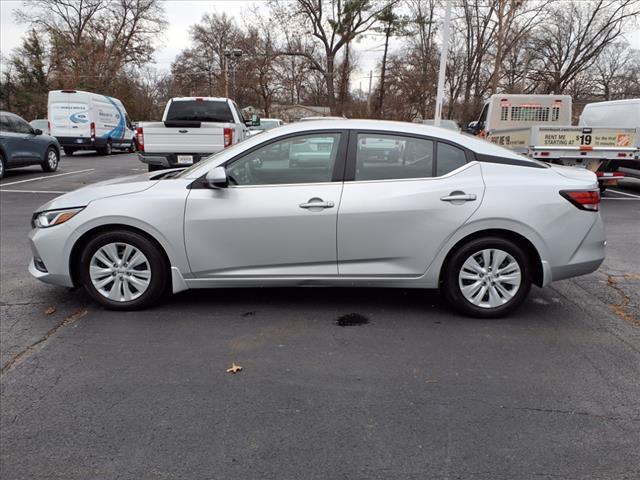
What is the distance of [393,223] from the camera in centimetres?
404

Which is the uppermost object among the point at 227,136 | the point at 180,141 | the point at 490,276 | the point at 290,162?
the point at 227,136

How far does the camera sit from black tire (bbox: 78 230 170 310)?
4.17 metres

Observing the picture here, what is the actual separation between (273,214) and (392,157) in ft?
3.53

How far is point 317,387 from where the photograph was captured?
3107 millimetres

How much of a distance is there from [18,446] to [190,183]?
2.24 metres

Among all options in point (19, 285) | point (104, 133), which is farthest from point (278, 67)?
point (19, 285)

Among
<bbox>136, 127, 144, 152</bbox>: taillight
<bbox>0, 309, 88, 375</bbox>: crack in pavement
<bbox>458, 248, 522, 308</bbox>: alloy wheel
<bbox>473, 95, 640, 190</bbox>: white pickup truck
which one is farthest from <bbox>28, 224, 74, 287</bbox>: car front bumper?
<bbox>473, 95, 640, 190</bbox>: white pickup truck

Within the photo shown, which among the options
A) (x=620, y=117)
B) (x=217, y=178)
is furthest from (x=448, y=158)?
(x=620, y=117)

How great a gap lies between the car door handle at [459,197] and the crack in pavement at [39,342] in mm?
3114

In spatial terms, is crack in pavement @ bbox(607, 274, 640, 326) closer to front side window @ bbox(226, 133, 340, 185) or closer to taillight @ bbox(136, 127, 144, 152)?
front side window @ bbox(226, 133, 340, 185)

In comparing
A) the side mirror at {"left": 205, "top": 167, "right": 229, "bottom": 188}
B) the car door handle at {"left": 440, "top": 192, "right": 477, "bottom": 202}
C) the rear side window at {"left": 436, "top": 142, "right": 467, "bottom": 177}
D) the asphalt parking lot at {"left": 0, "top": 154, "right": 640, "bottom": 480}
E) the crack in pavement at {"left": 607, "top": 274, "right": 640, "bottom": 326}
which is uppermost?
the rear side window at {"left": 436, "top": 142, "right": 467, "bottom": 177}

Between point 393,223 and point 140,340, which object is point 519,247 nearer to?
point 393,223

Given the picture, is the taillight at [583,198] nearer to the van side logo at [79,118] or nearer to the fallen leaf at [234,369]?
the fallen leaf at [234,369]

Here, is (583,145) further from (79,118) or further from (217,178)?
(79,118)
